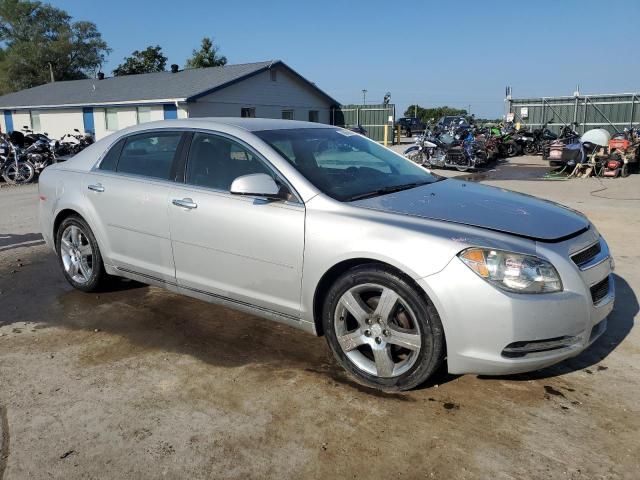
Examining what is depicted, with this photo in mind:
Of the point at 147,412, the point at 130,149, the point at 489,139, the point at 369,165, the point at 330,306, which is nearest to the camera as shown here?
the point at 147,412

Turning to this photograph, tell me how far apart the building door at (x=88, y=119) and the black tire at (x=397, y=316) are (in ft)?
92.0

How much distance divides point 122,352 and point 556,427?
9.45 feet

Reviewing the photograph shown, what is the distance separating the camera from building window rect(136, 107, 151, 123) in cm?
2552

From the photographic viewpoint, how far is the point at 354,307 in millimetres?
3182

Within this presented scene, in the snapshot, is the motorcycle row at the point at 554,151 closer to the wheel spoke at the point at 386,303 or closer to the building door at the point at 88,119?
the wheel spoke at the point at 386,303

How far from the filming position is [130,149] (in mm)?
4559

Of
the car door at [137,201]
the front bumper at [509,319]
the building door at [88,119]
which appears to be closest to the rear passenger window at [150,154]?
the car door at [137,201]

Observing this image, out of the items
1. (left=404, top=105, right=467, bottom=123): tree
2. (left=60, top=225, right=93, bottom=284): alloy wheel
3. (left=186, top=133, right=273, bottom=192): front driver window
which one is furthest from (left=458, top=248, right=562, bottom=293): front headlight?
(left=404, top=105, right=467, bottom=123): tree

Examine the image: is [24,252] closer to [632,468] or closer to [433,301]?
[433,301]

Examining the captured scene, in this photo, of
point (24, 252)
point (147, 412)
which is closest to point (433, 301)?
point (147, 412)

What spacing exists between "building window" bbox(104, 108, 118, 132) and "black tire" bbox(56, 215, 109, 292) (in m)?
24.2

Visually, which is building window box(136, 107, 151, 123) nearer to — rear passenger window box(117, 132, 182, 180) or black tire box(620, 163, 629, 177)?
black tire box(620, 163, 629, 177)

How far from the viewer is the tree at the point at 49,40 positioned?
5303 centimetres

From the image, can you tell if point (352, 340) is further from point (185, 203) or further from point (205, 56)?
point (205, 56)
